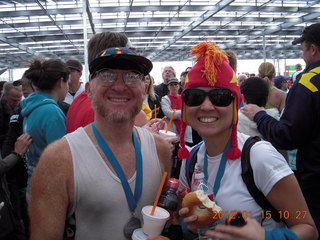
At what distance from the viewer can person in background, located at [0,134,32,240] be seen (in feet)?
6.68

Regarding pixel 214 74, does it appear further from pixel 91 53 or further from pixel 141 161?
pixel 91 53

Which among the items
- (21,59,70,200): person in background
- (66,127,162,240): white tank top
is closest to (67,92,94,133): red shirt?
(21,59,70,200): person in background

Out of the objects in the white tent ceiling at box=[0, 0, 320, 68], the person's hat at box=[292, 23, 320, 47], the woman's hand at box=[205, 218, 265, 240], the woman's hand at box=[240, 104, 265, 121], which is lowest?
the woman's hand at box=[205, 218, 265, 240]

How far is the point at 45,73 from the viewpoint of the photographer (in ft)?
8.82

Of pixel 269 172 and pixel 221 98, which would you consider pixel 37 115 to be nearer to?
pixel 221 98

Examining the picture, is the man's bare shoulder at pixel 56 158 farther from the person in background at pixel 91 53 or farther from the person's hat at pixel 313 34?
the person's hat at pixel 313 34

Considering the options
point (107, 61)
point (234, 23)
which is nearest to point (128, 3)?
point (234, 23)

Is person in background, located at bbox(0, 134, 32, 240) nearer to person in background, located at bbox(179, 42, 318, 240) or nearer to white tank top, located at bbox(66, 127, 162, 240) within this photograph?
white tank top, located at bbox(66, 127, 162, 240)

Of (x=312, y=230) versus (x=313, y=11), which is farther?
(x=313, y=11)

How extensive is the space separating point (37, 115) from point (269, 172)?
6.52 feet

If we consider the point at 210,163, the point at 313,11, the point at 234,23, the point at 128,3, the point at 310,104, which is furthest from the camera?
the point at 234,23

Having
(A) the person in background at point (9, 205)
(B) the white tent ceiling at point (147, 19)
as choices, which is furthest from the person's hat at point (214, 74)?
(B) the white tent ceiling at point (147, 19)

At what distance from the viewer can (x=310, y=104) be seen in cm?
207

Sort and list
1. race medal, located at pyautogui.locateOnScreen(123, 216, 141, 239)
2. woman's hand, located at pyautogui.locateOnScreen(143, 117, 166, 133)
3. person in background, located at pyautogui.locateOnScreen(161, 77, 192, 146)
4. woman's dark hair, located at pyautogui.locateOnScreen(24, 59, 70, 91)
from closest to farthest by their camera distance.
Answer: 1. race medal, located at pyautogui.locateOnScreen(123, 216, 141, 239)
2. woman's hand, located at pyautogui.locateOnScreen(143, 117, 166, 133)
3. woman's dark hair, located at pyautogui.locateOnScreen(24, 59, 70, 91)
4. person in background, located at pyautogui.locateOnScreen(161, 77, 192, 146)
